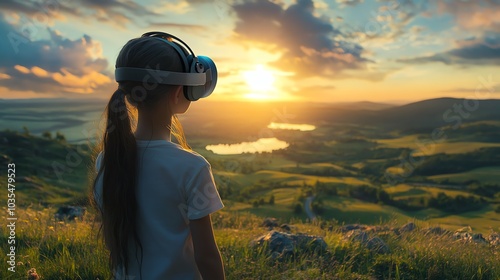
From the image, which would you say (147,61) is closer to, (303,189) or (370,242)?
(370,242)

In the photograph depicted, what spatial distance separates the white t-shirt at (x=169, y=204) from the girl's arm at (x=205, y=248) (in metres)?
0.07

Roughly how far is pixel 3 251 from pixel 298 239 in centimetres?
428

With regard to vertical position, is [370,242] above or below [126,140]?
→ below

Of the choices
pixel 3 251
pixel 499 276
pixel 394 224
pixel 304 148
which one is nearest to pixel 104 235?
pixel 3 251

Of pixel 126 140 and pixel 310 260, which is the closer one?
pixel 126 140

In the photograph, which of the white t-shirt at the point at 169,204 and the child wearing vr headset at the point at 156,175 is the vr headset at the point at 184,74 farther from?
the white t-shirt at the point at 169,204

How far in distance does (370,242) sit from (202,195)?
4932 mm

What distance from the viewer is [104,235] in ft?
9.16

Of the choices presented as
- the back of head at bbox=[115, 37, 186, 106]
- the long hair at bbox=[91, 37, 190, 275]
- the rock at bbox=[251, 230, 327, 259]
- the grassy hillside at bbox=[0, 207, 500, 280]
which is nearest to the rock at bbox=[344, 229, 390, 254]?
the grassy hillside at bbox=[0, 207, 500, 280]

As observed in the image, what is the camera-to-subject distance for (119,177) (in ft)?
8.17

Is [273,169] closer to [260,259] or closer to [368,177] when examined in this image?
[368,177]

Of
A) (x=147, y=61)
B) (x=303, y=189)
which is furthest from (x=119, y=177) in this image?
(x=303, y=189)

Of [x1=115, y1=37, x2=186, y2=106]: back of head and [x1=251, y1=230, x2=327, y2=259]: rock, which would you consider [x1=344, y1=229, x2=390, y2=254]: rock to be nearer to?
[x1=251, y1=230, x2=327, y2=259]: rock

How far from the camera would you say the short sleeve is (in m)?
2.26
